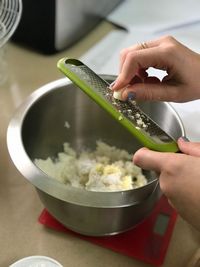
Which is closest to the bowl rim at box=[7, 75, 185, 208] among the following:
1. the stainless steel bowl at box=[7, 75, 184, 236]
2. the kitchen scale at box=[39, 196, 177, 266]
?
the stainless steel bowl at box=[7, 75, 184, 236]

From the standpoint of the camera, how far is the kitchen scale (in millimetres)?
566

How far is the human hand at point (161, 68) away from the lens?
0.56 metres

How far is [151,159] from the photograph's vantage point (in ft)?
1.53

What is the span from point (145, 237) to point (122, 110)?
0.66ft

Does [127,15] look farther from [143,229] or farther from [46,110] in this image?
[143,229]

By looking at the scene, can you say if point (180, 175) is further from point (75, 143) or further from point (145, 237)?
point (75, 143)

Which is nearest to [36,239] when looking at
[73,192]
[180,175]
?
[73,192]

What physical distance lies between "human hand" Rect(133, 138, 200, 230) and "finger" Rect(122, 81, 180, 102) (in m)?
0.12

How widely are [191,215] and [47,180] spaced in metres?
0.18

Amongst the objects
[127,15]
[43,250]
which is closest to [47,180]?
[43,250]

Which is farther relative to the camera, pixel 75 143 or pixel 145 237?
pixel 75 143

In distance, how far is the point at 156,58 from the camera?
562mm

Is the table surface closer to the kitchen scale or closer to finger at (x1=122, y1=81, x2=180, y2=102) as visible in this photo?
the kitchen scale

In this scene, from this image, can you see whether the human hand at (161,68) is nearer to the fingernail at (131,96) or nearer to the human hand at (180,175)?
the fingernail at (131,96)
